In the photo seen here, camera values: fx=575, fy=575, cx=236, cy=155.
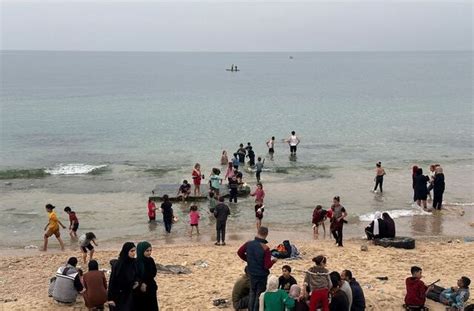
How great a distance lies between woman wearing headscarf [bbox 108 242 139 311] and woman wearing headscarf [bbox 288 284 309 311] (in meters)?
2.50

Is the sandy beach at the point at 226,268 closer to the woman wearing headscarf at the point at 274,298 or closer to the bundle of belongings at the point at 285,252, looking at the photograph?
the bundle of belongings at the point at 285,252

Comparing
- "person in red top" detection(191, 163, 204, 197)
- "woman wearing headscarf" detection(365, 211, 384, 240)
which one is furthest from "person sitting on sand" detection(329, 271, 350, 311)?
"person in red top" detection(191, 163, 204, 197)

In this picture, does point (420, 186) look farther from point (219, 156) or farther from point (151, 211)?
point (219, 156)

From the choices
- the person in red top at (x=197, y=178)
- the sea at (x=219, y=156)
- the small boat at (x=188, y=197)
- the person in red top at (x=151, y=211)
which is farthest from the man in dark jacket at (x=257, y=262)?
the small boat at (x=188, y=197)

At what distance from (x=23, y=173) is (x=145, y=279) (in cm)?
2649

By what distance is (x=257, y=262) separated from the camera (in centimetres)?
924

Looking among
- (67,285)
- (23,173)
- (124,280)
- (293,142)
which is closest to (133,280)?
(124,280)

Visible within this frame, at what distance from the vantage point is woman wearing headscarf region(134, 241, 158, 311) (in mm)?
8320

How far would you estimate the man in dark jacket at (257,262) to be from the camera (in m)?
9.14

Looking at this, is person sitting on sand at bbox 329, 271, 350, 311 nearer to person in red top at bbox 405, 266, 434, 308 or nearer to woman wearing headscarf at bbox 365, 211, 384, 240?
person in red top at bbox 405, 266, 434, 308

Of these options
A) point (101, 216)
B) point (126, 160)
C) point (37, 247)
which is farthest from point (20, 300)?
point (126, 160)

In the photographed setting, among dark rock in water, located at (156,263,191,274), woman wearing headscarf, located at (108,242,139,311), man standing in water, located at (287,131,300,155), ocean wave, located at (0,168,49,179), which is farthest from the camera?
man standing in water, located at (287,131,300,155)

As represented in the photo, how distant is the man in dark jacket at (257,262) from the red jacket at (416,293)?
9.50ft

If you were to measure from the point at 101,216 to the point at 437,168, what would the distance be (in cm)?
1295
